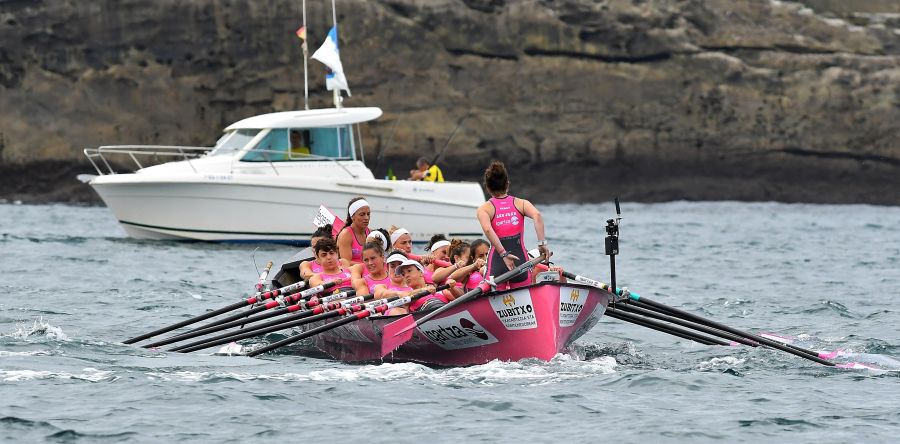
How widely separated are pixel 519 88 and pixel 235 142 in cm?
1877

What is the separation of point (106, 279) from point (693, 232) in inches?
656

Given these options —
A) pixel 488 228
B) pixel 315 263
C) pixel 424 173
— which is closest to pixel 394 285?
pixel 488 228

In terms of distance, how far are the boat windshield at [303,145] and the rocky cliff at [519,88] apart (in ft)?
52.6

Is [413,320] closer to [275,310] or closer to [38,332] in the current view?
[275,310]

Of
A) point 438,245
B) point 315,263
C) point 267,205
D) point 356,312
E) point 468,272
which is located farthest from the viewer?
point 267,205

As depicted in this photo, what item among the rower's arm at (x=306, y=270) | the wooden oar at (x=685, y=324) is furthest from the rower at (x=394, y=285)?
the wooden oar at (x=685, y=324)

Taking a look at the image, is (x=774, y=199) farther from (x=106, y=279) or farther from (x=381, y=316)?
(x=381, y=316)

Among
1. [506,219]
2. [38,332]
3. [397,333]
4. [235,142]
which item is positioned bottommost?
[38,332]

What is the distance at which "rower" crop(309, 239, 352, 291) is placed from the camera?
1515 cm

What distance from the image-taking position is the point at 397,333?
1274cm

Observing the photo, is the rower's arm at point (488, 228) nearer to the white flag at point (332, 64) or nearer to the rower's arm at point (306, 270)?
the rower's arm at point (306, 270)

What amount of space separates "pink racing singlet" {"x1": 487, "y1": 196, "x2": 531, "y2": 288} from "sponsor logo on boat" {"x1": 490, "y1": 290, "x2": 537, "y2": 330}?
1.18 feet

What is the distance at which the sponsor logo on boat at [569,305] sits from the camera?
40.0 ft

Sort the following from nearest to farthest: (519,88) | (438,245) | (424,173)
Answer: (438,245)
(424,173)
(519,88)
